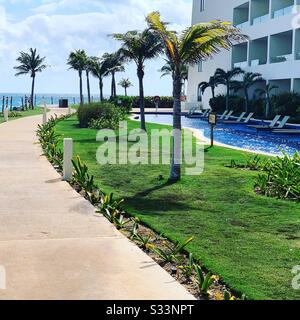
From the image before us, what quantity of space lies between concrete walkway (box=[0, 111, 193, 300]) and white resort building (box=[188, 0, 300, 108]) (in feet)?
91.9

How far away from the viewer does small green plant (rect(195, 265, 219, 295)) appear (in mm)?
5293

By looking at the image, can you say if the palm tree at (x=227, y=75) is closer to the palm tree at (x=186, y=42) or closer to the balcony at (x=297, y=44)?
the balcony at (x=297, y=44)

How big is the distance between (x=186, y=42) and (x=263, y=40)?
105 feet

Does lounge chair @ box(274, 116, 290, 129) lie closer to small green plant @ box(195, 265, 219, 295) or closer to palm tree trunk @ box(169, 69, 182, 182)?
palm tree trunk @ box(169, 69, 182, 182)

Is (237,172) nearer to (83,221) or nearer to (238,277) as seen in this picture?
(83,221)

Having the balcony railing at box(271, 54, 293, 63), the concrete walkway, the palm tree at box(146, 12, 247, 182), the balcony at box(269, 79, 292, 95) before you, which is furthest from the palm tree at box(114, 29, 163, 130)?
the balcony at box(269, 79, 292, 95)

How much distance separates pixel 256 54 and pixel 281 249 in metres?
36.9

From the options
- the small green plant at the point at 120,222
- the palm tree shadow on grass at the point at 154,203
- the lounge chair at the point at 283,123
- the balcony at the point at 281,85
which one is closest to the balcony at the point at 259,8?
the balcony at the point at 281,85

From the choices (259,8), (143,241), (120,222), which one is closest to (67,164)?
(120,222)

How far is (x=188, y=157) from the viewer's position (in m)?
15.7

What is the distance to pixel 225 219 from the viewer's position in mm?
8352
